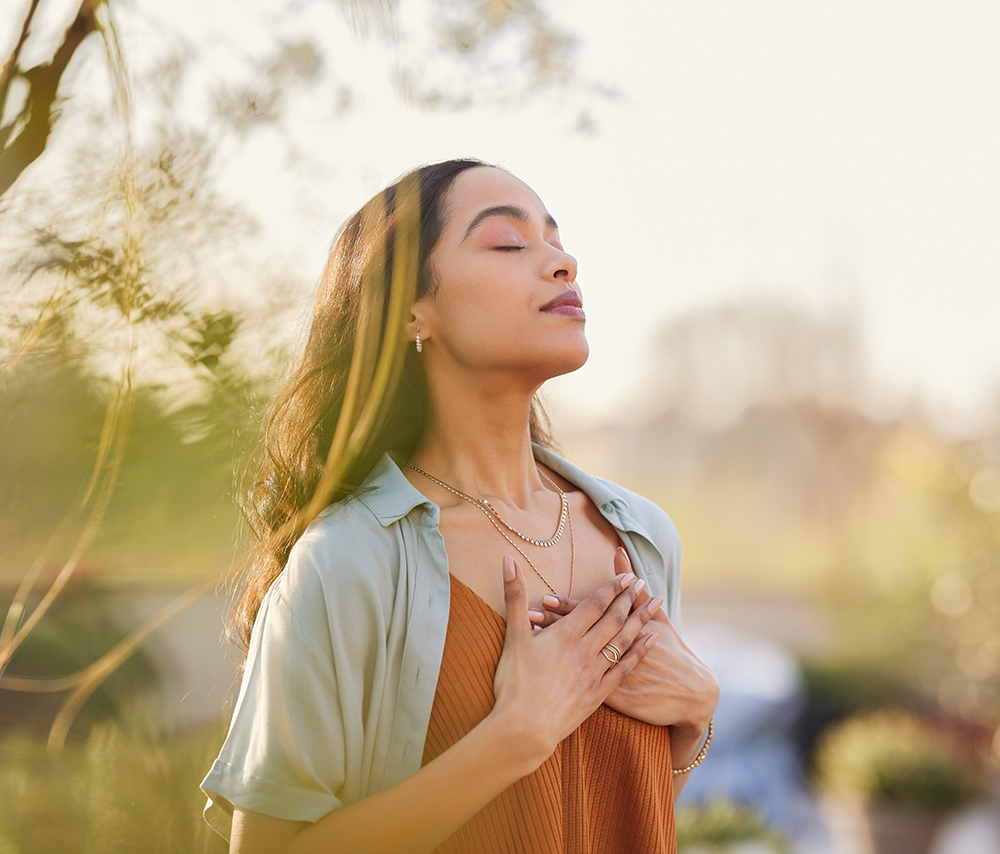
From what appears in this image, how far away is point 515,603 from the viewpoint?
3.89 feet

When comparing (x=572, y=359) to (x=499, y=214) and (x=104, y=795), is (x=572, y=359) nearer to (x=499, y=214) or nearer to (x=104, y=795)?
(x=499, y=214)

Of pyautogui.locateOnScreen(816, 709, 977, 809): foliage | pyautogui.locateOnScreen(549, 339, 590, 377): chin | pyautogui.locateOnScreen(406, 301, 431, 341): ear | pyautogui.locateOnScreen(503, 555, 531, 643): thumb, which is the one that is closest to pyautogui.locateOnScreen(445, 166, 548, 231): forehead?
pyautogui.locateOnScreen(406, 301, 431, 341): ear

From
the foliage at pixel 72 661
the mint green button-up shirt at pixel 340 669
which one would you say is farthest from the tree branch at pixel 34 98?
the mint green button-up shirt at pixel 340 669

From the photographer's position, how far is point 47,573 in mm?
899

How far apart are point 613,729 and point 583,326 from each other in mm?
574

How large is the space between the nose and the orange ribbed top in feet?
1.54

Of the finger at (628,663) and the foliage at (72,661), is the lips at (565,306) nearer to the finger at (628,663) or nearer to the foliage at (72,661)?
the finger at (628,663)

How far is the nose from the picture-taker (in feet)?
4.22

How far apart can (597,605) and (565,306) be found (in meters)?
0.43

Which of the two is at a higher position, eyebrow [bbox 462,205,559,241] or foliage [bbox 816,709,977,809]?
eyebrow [bbox 462,205,559,241]

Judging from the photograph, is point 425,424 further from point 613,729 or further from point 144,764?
point 144,764

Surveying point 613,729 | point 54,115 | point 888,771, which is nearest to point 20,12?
point 54,115

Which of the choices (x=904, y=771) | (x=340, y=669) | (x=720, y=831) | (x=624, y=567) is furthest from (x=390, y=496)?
(x=904, y=771)

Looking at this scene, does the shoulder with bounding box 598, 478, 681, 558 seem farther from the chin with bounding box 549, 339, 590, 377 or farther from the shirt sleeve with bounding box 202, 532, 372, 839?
the shirt sleeve with bounding box 202, 532, 372, 839
